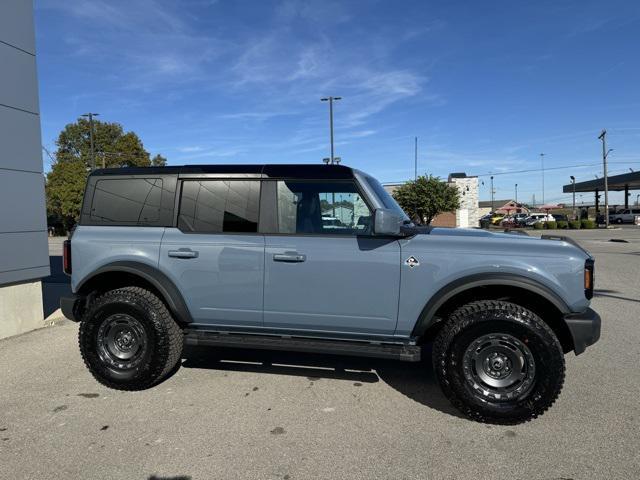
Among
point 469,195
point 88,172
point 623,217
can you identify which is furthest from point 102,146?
point 623,217

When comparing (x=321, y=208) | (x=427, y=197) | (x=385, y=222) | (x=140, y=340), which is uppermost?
(x=427, y=197)

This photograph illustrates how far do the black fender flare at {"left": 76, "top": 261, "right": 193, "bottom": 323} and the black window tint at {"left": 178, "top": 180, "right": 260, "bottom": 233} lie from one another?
0.48m

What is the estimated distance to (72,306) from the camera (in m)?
4.17

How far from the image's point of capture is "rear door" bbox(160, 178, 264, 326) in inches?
153

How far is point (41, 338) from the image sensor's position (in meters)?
5.91

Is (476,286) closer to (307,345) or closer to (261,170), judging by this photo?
(307,345)

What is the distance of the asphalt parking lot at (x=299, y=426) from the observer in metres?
2.83

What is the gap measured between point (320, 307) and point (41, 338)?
4.32m

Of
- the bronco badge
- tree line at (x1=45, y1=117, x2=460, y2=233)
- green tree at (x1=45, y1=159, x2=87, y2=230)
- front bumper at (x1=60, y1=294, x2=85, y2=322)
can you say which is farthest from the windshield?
green tree at (x1=45, y1=159, x2=87, y2=230)

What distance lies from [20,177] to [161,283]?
3.41 m

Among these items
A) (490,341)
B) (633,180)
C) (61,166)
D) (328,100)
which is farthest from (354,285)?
(633,180)

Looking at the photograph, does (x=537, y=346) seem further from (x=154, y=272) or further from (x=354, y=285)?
(x=154, y=272)

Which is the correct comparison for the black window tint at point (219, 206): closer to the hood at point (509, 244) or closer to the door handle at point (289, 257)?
the door handle at point (289, 257)

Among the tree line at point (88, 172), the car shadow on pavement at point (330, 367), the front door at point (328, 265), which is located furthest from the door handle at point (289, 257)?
the tree line at point (88, 172)
